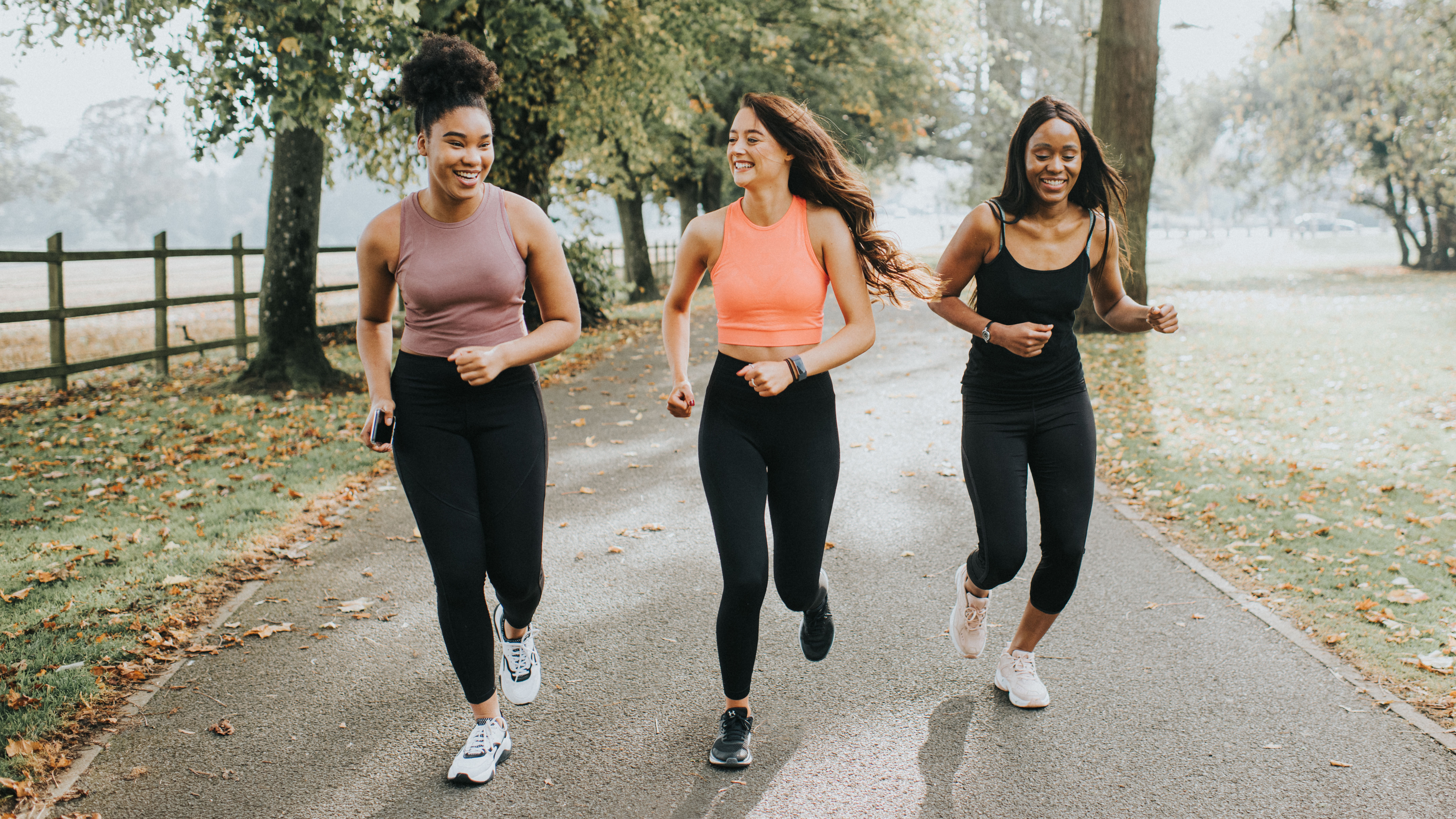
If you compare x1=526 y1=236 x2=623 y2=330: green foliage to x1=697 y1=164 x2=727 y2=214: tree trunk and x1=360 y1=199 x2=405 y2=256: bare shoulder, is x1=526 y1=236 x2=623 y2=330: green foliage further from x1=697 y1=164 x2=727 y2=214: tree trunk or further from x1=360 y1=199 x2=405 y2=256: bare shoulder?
x1=360 y1=199 x2=405 y2=256: bare shoulder

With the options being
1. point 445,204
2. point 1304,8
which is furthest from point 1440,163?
point 445,204

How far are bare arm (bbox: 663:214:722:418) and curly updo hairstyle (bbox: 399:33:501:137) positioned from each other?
777mm

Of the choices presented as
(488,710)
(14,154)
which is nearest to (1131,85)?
(488,710)

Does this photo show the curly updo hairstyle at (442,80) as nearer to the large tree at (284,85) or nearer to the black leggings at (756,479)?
the black leggings at (756,479)

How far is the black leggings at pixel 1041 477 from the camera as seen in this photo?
362 centimetres

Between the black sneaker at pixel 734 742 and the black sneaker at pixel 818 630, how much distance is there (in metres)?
0.42

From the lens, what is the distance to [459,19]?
35.5ft

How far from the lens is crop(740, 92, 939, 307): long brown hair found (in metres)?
3.31

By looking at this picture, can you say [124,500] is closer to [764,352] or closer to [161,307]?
[764,352]

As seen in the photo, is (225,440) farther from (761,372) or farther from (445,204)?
(761,372)

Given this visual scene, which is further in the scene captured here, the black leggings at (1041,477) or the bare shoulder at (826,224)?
the black leggings at (1041,477)

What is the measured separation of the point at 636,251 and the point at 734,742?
77.1ft

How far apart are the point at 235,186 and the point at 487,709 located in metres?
123

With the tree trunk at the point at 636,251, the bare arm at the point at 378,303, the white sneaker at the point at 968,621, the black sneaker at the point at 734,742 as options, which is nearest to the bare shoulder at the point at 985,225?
the white sneaker at the point at 968,621
